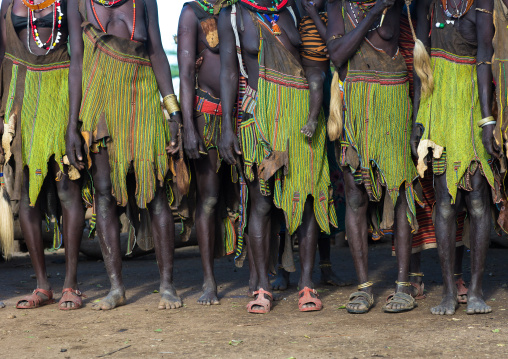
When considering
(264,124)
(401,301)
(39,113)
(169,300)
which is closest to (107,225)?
(169,300)

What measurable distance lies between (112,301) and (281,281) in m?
1.46

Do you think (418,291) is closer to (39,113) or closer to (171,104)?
(171,104)

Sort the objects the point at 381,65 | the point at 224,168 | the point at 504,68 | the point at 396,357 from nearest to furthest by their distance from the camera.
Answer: the point at 396,357 → the point at 504,68 → the point at 381,65 → the point at 224,168

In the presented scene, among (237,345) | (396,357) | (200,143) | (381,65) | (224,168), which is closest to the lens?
(396,357)

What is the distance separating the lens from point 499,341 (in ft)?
13.2

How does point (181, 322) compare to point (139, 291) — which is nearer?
point (181, 322)

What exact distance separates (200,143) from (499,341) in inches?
98.8

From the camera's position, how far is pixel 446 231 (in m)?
4.89

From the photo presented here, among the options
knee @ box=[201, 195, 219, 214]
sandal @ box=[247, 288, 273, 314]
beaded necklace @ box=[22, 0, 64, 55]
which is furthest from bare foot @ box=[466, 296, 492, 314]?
beaded necklace @ box=[22, 0, 64, 55]

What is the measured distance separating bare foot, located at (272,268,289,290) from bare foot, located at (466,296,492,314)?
5.58 ft

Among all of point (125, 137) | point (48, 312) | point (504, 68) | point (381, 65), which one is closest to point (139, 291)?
point (48, 312)

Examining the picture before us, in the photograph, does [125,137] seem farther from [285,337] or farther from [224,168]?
[285,337]

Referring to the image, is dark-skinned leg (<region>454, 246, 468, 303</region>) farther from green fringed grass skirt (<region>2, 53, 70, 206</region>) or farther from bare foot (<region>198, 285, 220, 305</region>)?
green fringed grass skirt (<region>2, 53, 70, 206</region>)

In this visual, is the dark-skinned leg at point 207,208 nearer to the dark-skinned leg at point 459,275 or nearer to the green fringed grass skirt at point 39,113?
the green fringed grass skirt at point 39,113
